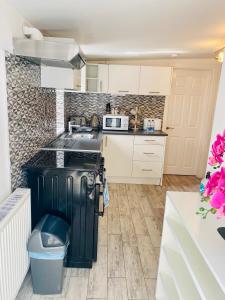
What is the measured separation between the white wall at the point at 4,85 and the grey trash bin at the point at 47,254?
15.5 inches

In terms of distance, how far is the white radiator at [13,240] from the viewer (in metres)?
1.34

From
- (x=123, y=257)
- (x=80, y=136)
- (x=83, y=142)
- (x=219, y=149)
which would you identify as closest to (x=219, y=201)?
(x=219, y=149)

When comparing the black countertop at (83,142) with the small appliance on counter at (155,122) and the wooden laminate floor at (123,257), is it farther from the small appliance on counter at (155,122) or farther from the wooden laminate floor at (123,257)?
the wooden laminate floor at (123,257)

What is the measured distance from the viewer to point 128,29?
225 cm

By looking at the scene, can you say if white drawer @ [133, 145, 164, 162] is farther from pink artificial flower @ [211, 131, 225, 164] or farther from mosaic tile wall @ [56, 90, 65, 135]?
pink artificial flower @ [211, 131, 225, 164]

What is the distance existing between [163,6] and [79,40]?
1311 millimetres

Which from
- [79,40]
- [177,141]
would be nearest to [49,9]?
[79,40]

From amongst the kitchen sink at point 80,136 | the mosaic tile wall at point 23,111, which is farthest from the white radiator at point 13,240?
the kitchen sink at point 80,136

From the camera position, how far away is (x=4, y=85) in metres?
1.59

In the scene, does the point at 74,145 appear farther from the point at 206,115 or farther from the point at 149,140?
the point at 206,115

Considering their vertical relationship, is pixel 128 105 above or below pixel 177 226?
above

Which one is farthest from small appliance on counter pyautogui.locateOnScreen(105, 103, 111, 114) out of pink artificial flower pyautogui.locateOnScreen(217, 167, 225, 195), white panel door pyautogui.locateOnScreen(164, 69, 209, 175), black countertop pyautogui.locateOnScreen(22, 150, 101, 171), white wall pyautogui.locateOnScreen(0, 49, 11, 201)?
pink artificial flower pyautogui.locateOnScreen(217, 167, 225, 195)

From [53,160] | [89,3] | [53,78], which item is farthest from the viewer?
[53,78]

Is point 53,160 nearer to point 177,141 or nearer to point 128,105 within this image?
point 128,105
